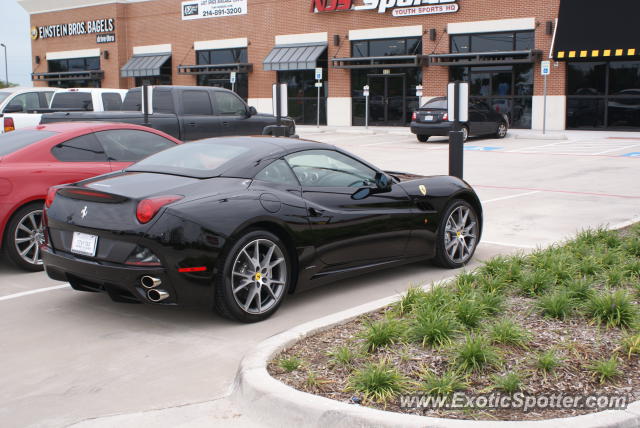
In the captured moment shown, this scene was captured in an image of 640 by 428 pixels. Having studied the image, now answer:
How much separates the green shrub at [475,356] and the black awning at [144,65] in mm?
39764

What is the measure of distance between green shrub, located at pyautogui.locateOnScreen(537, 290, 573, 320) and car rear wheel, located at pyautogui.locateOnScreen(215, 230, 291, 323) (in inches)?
77.1

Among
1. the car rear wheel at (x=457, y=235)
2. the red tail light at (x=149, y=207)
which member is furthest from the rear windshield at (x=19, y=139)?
the car rear wheel at (x=457, y=235)

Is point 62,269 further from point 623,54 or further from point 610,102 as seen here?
point 610,102

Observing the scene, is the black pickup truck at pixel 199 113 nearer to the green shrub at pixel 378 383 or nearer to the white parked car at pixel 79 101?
the white parked car at pixel 79 101

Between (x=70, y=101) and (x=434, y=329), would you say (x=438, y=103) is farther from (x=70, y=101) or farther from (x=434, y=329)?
(x=434, y=329)

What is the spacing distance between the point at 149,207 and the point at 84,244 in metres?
0.66

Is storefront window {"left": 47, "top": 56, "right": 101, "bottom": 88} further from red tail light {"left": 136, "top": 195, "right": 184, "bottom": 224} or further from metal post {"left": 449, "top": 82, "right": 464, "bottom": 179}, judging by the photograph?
red tail light {"left": 136, "top": 195, "right": 184, "bottom": 224}

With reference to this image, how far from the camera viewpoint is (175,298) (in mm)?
5523

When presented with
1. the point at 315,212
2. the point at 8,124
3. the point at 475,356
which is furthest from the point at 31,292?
the point at 8,124

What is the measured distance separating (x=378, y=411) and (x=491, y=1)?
2985cm

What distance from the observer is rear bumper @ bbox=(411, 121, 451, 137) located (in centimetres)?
2548

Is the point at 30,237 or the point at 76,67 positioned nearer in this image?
the point at 30,237

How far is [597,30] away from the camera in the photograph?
28.2 meters

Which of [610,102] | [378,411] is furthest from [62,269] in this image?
[610,102]
